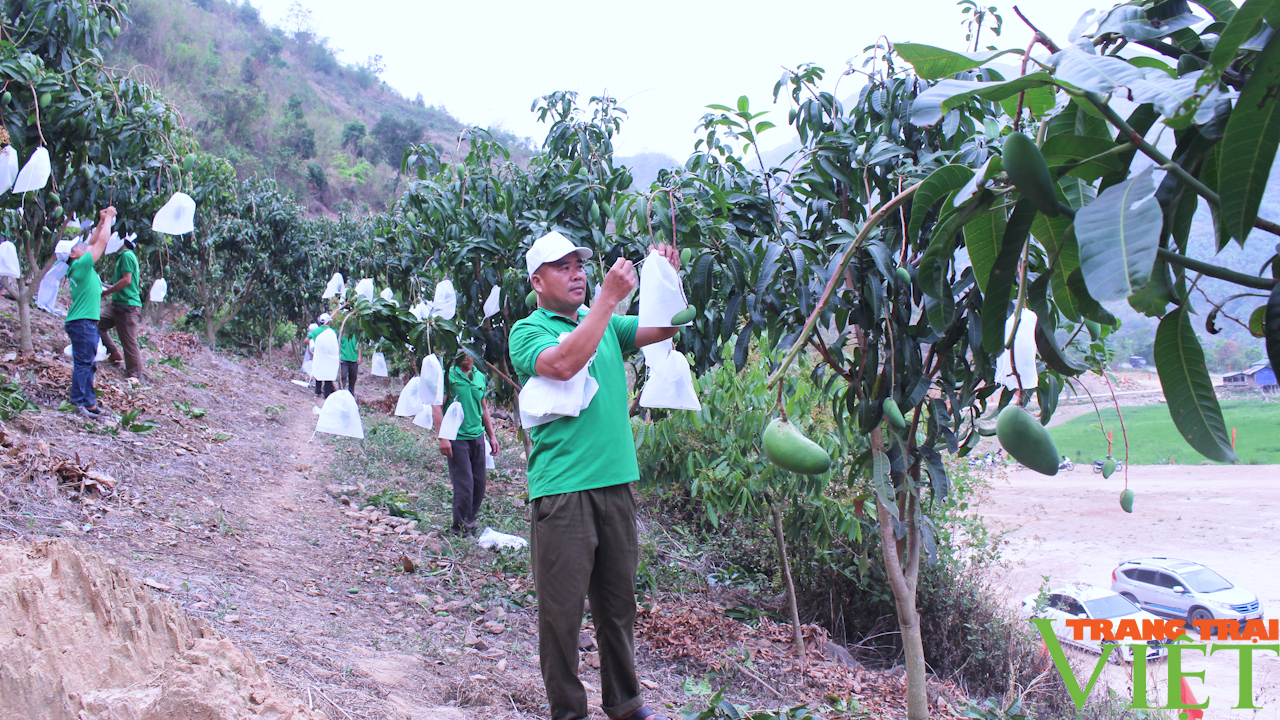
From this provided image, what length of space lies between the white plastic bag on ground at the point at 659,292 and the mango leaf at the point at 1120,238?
1.26 metres

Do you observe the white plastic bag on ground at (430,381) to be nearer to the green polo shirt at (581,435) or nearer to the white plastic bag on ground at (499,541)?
the green polo shirt at (581,435)

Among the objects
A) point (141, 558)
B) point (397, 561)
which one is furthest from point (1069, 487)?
point (141, 558)

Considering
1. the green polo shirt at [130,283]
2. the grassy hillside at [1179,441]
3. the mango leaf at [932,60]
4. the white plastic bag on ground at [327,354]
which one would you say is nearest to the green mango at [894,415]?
the mango leaf at [932,60]

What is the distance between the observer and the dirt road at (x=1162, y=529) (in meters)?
9.11

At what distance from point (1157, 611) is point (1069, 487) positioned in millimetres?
8295

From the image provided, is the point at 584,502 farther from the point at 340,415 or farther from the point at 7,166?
the point at 7,166

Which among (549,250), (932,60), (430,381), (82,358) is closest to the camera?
(932,60)

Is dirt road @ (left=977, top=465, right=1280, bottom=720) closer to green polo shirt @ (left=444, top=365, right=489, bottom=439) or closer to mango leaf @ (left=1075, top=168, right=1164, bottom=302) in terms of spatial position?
green polo shirt @ (left=444, top=365, right=489, bottom=439)

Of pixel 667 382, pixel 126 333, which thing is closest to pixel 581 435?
pixel 667 382

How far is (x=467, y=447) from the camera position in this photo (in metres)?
4.50

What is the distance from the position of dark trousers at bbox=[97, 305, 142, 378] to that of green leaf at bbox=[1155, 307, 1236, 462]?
6.66 meters

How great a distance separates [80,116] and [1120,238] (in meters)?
4.79

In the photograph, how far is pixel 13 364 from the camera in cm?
512

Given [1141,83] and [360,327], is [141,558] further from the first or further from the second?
[1141,83]
